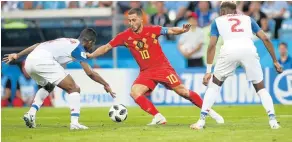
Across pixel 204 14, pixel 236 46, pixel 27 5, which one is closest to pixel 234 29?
pixel 236 46

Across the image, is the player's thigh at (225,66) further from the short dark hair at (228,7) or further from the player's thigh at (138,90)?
the player's thigh at (138,90)

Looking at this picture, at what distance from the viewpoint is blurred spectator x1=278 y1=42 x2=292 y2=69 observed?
2278 cm

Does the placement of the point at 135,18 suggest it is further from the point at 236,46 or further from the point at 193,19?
the point at 193,19

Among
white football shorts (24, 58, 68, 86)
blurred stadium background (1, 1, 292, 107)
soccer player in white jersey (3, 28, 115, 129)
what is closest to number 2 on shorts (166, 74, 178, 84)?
soccer player in white jersey (3, 28, 115, 129)

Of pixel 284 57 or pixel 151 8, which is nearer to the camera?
pixel 284 57

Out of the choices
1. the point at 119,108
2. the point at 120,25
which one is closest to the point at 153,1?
the point at 120,25

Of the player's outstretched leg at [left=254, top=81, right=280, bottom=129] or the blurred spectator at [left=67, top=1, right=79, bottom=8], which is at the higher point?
the blurred spectator at [left=67, top=1, right=79, bottom=8]

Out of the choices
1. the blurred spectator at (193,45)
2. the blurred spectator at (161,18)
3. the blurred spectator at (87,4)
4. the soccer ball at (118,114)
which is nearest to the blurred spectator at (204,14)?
the blurred spectator at (193,45)

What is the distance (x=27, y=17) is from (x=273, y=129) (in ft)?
46.2

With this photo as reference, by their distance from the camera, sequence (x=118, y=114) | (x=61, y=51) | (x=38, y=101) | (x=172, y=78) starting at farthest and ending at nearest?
(x=118, y=114), (x=172, y=78), (x=38, y=101), (x=61, y=51)

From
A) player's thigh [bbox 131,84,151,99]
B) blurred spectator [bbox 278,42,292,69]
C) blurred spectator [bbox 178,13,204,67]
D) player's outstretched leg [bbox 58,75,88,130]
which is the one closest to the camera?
player's outstretched leg [bbox 58,75,88,130]

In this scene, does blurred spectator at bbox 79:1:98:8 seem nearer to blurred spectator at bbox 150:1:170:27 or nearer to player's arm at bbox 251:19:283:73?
blurred spectator at bbox 150:1:170:27

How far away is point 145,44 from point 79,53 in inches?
61.6

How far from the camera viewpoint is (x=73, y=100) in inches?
558
